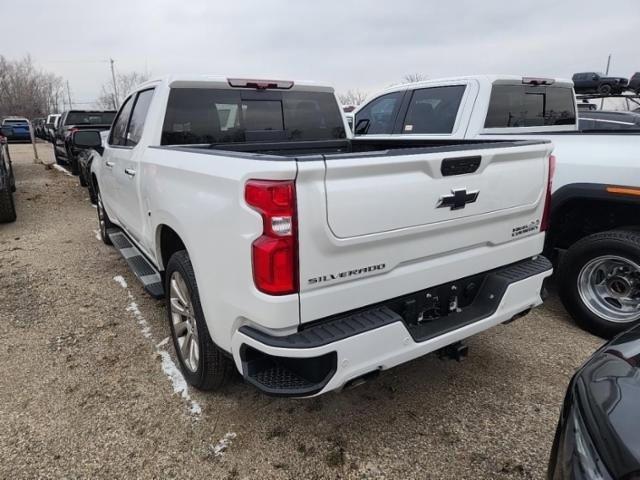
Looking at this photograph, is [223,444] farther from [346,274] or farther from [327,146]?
[327,146]

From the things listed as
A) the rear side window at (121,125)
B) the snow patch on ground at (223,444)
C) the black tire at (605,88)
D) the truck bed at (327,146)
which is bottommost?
the snow patch on ground at (223,444)

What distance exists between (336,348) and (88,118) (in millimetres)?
14115

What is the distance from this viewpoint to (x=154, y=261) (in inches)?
142

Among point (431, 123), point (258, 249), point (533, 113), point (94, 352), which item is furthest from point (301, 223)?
point (533, 113)

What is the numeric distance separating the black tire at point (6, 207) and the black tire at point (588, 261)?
310 inches

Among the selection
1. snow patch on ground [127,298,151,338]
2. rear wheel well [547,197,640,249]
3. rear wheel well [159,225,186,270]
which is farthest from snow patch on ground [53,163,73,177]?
rear wheel well [547,197,640,249]

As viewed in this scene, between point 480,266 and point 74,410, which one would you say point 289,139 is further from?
point 74,410

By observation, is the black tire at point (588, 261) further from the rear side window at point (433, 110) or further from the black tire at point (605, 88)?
the black tire at point (605, 88)

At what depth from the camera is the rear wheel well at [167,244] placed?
3.18m

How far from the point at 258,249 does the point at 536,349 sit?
266 centimetres

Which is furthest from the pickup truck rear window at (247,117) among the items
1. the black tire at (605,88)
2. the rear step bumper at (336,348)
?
the black tire at (605,88)

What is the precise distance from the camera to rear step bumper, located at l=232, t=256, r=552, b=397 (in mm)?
2023

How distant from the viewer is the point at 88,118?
1370 cm

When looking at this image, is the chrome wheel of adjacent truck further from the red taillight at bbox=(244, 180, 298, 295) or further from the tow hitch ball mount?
the red taillight at bbox=(244, 180, 298, 295)
